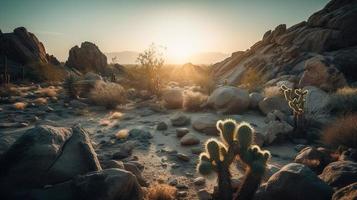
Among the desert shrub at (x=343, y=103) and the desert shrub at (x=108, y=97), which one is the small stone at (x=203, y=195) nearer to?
the desert shrub at (x=343, y=103)

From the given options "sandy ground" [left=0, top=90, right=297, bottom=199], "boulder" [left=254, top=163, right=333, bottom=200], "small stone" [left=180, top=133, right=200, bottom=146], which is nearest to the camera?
"boulder" [left=254, top=163, right=333, bottom=200]

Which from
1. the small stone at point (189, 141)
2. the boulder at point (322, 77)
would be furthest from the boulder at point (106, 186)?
the boulder at point (322, 77)

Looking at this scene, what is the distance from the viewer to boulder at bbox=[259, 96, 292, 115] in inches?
514

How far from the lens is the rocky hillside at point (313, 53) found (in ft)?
54.5

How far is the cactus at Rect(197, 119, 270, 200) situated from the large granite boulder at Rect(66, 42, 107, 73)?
37298 millimetres

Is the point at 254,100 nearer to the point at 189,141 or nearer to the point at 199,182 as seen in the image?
the point at 189,141

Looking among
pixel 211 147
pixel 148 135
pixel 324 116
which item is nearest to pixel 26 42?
pixel 148 135

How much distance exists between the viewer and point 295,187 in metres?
5.16

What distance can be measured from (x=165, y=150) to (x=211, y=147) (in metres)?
4.34

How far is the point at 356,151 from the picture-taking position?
7320 millimetres

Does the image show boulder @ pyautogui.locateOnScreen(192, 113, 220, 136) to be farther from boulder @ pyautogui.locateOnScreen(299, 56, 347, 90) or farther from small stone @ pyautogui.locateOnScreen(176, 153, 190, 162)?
boulder @ pyautogui.locateOnScreen(299, 56, 347, 90)

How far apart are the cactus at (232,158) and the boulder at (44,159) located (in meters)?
2.22

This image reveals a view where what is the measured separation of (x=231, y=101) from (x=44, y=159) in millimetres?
9505

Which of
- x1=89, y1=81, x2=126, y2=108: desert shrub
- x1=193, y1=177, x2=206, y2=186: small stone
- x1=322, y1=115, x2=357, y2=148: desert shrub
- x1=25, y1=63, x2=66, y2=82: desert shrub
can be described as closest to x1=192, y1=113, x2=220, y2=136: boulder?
x1=322, y1=115, x2=357, y2=148: desert shrub
